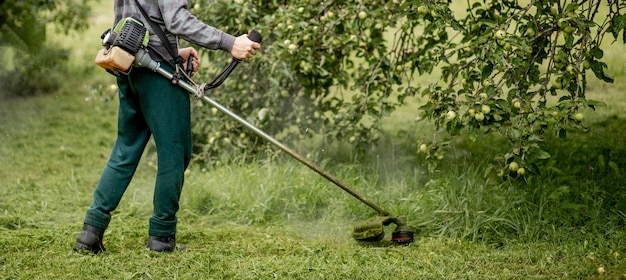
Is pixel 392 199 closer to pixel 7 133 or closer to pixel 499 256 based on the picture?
pixel 499 256

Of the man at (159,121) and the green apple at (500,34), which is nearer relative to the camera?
the man at (159,121)

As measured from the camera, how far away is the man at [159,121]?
141 inches

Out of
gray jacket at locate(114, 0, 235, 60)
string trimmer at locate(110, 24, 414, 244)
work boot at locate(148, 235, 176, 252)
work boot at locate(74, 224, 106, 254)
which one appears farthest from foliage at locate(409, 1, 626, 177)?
work boot at locate(74, 224, 106, 254)

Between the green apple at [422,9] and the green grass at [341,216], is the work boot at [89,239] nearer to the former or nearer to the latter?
the green grass at [341,216]

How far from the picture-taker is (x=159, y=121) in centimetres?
370

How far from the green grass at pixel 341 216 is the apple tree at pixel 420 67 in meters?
0.31

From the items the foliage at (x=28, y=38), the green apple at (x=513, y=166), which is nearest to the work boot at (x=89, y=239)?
the green apple at (x=513, y=166)

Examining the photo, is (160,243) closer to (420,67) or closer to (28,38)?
(420,67)

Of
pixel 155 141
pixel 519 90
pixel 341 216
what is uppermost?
pixel 519 90

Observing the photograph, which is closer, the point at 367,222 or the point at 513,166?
the point at 513,166

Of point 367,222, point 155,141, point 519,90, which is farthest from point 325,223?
point 519,90

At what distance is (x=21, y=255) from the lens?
3898 millimetres

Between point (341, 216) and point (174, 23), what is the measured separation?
5.50 ft

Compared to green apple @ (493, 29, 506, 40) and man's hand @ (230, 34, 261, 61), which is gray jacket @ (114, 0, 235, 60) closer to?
man's hand @ (230, 34, 261, 61)
